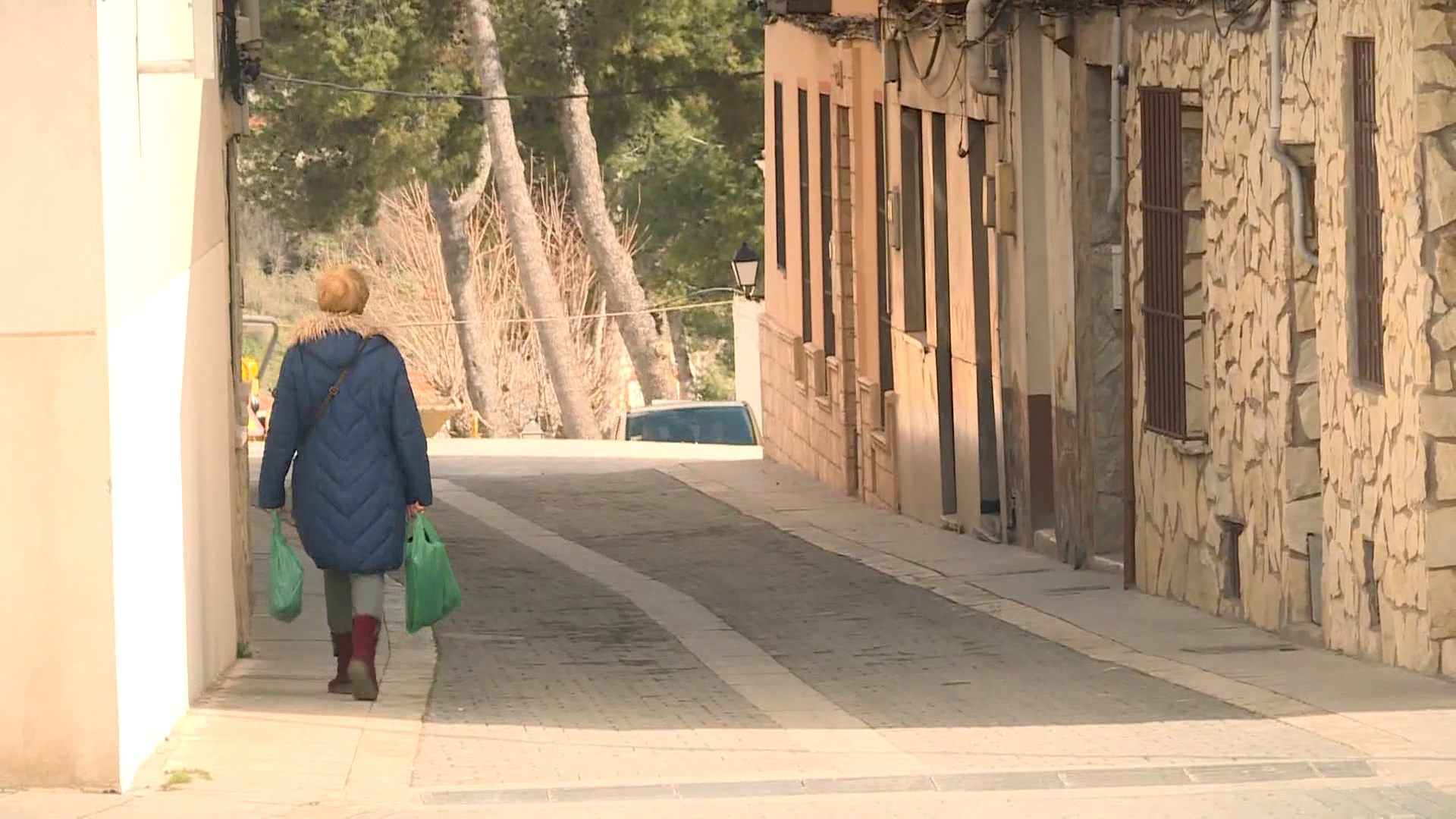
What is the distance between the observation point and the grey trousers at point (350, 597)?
10.1m

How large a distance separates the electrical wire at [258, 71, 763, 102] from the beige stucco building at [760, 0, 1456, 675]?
675 inches

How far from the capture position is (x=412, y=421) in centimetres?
1002

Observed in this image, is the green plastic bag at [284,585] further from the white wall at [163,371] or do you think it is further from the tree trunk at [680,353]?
the tree trunk at [680,353]

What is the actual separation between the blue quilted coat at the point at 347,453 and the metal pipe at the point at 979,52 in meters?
7.60

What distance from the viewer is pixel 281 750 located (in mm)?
8898

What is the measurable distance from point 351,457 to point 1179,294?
5.15 metres

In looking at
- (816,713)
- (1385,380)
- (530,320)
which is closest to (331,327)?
(816,713)

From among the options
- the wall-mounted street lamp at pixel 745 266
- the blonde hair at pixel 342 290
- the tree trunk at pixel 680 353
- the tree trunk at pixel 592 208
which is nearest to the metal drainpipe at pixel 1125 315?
the blonde hair at pixel 342 290

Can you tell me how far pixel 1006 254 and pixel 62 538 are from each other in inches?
Answer: 405

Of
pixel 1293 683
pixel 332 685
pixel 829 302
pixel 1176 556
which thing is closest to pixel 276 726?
pixel 332 685

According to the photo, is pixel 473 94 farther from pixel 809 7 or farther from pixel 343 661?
pixel 343 661

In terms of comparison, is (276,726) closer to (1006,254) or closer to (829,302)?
(1006,254)

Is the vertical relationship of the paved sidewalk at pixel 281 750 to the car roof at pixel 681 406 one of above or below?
below

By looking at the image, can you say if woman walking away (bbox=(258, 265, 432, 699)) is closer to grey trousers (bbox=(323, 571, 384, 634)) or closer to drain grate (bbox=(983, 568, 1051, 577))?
grey trousers (bbox=(323, 571, 384, 634))
